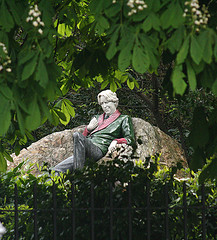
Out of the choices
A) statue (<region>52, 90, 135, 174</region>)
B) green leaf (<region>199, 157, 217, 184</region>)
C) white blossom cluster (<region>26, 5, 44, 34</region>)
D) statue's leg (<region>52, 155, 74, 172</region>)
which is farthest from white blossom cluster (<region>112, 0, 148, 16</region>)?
statue's leg (<region>52, 155, 74, 172</region>)

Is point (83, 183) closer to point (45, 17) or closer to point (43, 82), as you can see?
point (45, 17)

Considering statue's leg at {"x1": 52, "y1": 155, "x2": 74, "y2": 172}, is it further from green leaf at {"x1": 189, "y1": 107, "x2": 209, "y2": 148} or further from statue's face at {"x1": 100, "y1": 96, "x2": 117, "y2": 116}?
green leaf at {"x1": 189, "y1": 107, "x2": 209, "y2": 148}

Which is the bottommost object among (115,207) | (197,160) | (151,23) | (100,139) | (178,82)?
(115,207)

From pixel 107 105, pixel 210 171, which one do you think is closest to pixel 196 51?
pixel 210 171

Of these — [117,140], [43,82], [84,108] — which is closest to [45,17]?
[43,82]

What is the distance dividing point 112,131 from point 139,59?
23.1 feet

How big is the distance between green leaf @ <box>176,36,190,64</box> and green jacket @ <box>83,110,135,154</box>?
22.7ft

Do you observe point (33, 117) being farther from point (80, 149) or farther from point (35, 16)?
point (80, 149)

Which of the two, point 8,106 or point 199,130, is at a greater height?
point 8,106

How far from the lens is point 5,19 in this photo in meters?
2.73

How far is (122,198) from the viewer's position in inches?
165

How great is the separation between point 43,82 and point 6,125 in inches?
11.7

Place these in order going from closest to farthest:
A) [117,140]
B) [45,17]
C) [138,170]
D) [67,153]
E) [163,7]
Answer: [163,7], [45,17], [138,170], [117,140], [67,153]

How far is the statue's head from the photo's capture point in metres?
9.48
